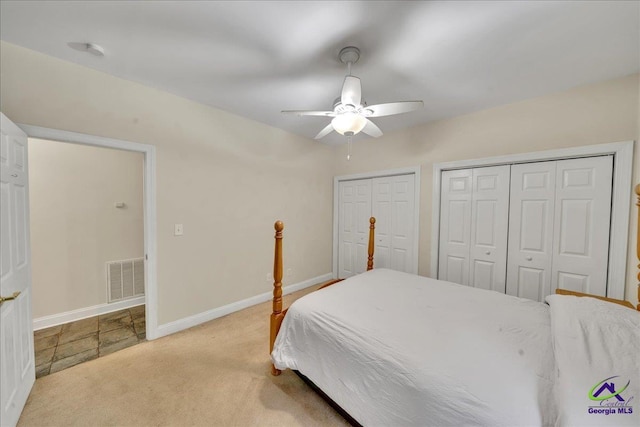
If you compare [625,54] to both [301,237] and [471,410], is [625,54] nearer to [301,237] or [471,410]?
[471,410]

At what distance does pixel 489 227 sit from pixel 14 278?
4.00 meters

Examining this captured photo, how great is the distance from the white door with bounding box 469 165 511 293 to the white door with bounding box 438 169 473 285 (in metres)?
0.06

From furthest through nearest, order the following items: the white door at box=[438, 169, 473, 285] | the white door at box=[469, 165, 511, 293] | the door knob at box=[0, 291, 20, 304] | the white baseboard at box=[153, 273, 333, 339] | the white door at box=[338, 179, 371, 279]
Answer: the white door at box=[338, 179, 371, 279] < the white door at box=[438, 169, 473, 285] < the white door at box=[469, 165, 511, 293] < the white baseboard at box=[153, 273, 333, 339] < the door knob at box=[0, 291, 20, 304]

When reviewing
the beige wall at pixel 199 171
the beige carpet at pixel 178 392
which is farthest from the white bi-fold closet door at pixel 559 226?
the beige wall at pixel 199 171

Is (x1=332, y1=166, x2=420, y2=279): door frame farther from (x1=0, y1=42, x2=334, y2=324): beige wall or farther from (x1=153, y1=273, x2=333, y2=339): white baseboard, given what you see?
(x1=153, y1=273, x2=333, y2=339): white baseboard

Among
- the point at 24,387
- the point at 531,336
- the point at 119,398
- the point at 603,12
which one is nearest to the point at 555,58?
the point at 603,12

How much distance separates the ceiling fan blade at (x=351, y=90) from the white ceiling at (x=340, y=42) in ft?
0.82

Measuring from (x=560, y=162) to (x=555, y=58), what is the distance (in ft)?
3.34

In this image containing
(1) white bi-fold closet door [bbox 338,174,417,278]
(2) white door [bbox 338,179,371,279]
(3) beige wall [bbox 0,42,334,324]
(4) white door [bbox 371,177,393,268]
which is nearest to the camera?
(3) beige wall [bbox 0,42,334,324]

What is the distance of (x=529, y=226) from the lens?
2416 mm

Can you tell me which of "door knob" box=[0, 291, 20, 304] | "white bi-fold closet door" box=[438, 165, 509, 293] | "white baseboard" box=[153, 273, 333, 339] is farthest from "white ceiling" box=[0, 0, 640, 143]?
"white baseboard" box=[153, 273, 333, 339]

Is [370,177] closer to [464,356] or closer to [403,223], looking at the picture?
[403,223]

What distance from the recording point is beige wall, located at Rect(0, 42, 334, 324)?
1.80 m

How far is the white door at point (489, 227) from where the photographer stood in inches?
101
